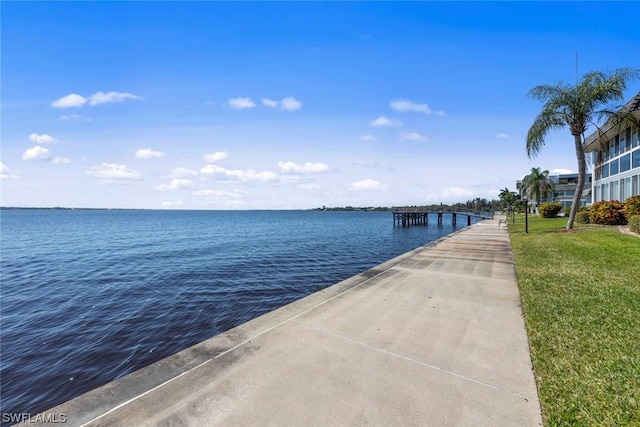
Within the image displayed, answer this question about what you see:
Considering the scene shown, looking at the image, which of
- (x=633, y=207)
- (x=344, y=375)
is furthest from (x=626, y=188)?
(x=344, y=375)

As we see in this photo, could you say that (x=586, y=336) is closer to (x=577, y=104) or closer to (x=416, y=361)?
(x=416, y=361)

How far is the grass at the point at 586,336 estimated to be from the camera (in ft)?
10.7

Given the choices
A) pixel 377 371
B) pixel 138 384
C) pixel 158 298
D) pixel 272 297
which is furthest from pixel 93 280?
pixel 377 371

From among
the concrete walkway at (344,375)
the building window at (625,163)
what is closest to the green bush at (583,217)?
the building window at (625,163)

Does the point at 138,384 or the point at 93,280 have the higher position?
the point at 138,384

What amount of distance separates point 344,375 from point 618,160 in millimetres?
28466

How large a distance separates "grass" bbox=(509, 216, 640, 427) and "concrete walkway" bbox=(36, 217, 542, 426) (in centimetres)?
27

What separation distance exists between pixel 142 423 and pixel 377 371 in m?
2.73

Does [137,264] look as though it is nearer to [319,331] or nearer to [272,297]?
[272,297]

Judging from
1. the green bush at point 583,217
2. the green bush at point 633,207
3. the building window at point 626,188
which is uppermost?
the building window at point 626,188

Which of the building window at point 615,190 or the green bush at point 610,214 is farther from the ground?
the building window at point 615,190

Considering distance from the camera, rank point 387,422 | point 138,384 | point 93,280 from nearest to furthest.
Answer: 1. point 387,422
2. point 138,384
3. point 93,280

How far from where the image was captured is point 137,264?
751 inches

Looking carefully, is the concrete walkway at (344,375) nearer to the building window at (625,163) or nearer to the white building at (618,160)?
the white building at (618,160)
